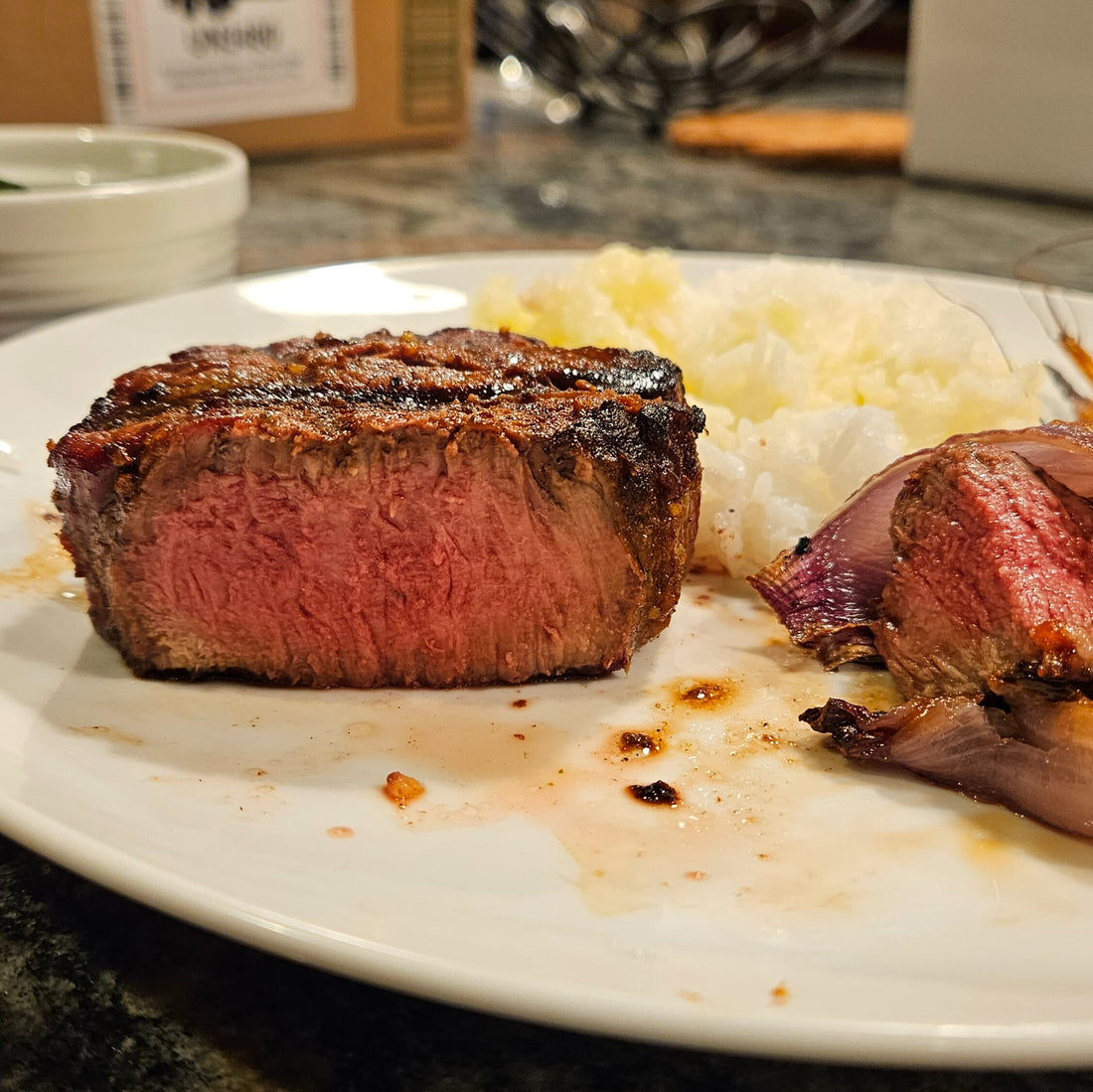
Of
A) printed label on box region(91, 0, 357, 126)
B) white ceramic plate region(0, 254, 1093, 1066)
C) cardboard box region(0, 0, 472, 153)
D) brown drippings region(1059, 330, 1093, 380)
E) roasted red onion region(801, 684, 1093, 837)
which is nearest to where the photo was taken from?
white ceramic plate region(0, 254, 1093, 1066)

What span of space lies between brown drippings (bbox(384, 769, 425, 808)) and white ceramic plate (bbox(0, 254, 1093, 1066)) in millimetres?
24

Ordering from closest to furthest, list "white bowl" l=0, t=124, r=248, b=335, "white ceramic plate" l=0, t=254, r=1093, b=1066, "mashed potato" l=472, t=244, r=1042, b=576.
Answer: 1. "white ceramic plate" l=0, t=254, r=1093, b=1066
2. "mashed potato" l=472, t=244, r=1042, b=576
3. "white bowl" l=0, t=124, r=248, b=335

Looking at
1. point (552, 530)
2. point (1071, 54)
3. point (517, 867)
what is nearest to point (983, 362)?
point (552, 530)

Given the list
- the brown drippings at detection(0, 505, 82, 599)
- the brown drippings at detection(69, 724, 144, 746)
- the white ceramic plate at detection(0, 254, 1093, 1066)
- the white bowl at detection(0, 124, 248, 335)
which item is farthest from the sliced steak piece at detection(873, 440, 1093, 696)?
the white bowl at detection(0, 124, 248, 335)

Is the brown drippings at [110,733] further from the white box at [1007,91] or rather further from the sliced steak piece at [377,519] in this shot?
the white box at [1007,91]

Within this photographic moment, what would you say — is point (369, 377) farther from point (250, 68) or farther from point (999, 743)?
point (250, 68)

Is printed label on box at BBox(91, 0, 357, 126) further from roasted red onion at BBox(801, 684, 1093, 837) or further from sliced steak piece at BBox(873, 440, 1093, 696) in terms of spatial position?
roasted red onion at BBox(801, 684, 1093, 837)

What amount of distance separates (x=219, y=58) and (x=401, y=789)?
450 centimetres

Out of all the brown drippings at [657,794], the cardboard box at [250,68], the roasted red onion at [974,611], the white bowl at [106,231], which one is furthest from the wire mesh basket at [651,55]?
the brown drippings at [657,794]

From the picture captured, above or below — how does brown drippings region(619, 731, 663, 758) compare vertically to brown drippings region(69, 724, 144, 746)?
below

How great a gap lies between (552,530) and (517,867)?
634 mm

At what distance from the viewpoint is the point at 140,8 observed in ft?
16.0

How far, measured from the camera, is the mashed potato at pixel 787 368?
250cm

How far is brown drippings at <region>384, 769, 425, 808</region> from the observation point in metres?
1.68
